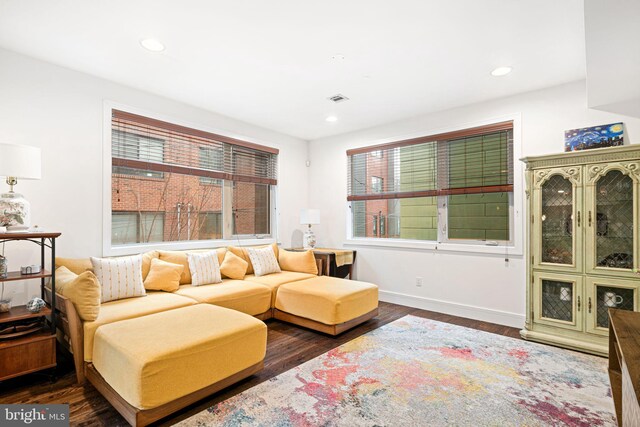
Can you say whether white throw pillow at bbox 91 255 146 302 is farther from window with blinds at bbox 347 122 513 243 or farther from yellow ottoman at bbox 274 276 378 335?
window with blinds at bbox 347 122 513 243

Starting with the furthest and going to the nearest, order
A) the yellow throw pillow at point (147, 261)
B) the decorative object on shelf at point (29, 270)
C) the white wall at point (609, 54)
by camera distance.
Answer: the yellow throw pillow at point (147, 261) → the decorative object on shelf at point (29, 270) → the white wall at point (609, 54)

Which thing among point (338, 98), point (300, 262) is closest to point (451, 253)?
point (300, 262)

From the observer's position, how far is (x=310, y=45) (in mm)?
2689

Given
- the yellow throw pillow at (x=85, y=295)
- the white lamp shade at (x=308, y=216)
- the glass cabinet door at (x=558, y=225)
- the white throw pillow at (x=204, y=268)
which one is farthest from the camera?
the white lamp shade at (x=308, y=216)

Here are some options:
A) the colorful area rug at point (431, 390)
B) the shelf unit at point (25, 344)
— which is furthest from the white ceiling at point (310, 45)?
the colorful area rug at point (431, 390)

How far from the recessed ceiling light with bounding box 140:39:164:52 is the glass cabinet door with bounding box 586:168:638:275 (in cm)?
394

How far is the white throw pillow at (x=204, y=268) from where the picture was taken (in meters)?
3.60

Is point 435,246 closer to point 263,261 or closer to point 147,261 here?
point 263,261

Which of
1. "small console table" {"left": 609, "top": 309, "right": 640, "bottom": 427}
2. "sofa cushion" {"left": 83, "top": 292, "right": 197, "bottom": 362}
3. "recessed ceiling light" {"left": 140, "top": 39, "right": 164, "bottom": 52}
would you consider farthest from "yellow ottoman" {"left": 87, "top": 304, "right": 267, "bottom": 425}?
"recessed ceiling light" {"left": 140, "top": 39, "right": 164, "bottom": 52}

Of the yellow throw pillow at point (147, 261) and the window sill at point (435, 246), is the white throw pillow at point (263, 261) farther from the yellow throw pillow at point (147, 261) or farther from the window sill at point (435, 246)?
the window sill at point (435, 246)

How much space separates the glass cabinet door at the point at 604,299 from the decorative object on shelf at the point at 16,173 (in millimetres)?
4739

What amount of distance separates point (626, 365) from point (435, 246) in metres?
3.10

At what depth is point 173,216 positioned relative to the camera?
4.08 meters

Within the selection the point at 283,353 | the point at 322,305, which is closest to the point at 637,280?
the point at 322,305
